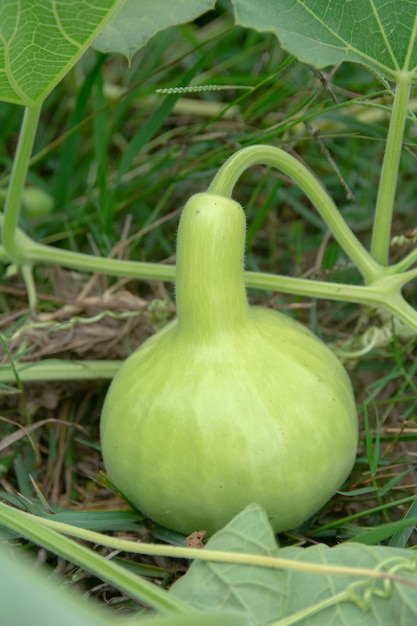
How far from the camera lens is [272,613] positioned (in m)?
0.91

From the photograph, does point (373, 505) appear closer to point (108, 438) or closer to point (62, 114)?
point (108, 438)

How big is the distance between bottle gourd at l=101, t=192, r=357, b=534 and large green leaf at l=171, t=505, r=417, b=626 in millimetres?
91

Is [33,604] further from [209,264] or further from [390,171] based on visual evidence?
[390,171]

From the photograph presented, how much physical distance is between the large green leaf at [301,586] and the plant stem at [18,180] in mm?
686

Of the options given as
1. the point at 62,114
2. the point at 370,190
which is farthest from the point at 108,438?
the point at 62,114

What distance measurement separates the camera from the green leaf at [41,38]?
1069mm

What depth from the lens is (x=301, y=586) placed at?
940 millimetres

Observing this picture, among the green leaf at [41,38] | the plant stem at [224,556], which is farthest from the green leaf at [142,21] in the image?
the plant stem at [224,556]

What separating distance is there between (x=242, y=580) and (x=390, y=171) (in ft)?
2.09

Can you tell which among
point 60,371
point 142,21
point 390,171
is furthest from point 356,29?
point 60,371

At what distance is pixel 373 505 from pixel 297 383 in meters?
0.35

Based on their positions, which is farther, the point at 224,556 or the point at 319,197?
the point at 319,197

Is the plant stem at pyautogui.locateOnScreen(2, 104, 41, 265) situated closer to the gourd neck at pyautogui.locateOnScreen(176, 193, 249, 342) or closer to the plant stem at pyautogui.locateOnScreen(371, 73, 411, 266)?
the gourd neck at pyautogui.locateOnScreen(176, 193, 249, 342)

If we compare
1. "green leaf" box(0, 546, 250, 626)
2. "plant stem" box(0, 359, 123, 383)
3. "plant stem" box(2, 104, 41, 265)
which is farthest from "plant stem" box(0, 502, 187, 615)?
"plant stem" box(2, 104, 41, 265)
